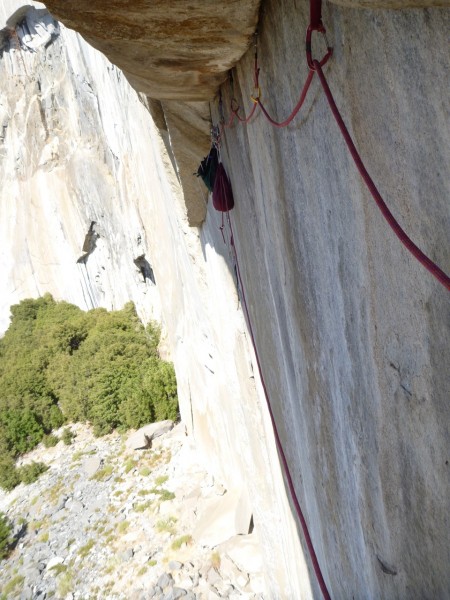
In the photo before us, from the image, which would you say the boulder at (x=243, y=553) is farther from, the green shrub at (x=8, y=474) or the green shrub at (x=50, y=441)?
the green shrub at (x=50, y=441)

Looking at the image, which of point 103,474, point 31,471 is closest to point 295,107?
point 103,474

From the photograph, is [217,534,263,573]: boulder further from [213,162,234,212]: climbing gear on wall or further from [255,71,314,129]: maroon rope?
[255,71,314,129]: maroon rope

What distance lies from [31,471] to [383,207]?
13884mm

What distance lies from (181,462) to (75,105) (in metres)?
12.0

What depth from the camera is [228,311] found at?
543 centimetres

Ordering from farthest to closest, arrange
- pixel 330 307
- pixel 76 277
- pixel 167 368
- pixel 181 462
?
1. pixel 76 277
2. pixel 167 368
3. pixel 181 462
4. pixel 330 307

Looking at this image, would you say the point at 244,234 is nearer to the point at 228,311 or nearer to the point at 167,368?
the point at 228,311

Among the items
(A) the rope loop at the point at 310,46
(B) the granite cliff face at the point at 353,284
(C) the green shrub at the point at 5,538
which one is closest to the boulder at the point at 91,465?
(C) the green shrub at the point at 5,538

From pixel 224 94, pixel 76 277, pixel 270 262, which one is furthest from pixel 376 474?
pixel 76 277

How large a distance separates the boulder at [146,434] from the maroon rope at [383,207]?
38.3ft

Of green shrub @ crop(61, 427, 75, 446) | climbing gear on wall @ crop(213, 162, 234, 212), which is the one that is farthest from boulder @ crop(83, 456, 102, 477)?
climbing gear on wall @ crop(213, 162, 234, 212)

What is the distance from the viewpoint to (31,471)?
1285 centimetres

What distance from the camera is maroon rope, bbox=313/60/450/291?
0.97 meters

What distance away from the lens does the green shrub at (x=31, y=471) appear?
12.7 metres
